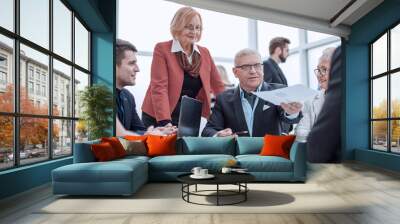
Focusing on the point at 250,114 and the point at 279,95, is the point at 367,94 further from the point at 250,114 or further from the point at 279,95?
the point at 250,114

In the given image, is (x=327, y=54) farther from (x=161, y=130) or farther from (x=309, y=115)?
(x=161, y=130)

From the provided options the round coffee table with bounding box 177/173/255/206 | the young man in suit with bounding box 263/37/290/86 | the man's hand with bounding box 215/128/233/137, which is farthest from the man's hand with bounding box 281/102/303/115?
the round coffee table with bounding box 177/173/255/206

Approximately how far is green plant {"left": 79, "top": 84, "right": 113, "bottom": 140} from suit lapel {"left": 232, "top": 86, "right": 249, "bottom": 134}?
9.74ft

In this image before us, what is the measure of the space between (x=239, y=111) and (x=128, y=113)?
2.65 meters

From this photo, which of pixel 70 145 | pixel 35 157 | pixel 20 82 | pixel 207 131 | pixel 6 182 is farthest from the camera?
pixel 207 131

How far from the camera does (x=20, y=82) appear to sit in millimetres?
4965

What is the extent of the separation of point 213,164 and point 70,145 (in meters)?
2.96

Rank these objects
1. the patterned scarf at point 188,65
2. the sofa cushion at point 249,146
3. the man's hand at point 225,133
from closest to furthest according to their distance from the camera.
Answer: the sofa cushion at point 249,146 → the patterned scarf at point 188,65 → the man's hand at point 225,133

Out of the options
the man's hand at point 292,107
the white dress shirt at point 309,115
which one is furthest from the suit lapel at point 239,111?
the white dress shirt at point 309,115

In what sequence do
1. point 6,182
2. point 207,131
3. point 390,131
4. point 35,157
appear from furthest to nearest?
1. point 207,131
2. point 390,131
3. point 35,157
4. point 6,182

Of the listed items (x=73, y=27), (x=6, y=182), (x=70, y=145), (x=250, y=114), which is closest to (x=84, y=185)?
(x=6, y=182)

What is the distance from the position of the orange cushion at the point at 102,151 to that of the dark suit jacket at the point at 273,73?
4.77 m

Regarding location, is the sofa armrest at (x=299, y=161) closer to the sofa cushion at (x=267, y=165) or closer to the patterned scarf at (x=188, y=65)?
the sofa cushion at (x=267, y=165)

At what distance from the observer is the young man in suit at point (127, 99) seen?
27.8 ft
